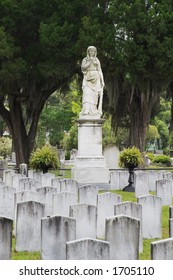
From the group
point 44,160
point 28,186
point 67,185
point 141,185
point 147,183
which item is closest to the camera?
point 28,186

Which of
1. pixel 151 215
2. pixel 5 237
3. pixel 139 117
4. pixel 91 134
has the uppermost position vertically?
pixel 139 117

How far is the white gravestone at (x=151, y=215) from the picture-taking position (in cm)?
824

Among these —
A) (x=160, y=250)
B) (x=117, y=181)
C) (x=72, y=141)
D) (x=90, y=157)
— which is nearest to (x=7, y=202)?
(x=160, y=250)

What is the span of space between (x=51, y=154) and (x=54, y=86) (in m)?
8.17

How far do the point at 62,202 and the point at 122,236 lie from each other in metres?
3.01

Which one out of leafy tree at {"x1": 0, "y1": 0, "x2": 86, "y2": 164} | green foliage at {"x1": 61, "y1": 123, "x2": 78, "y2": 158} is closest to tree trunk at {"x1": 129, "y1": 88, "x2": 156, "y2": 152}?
leafy tree at {"x1": 0, "y1": 0, "x2": 86, "y2": 164}

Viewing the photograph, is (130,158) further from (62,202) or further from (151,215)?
(151,215)

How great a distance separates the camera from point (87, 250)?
5031 millimetres

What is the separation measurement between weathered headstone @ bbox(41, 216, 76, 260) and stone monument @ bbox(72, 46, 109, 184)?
9041mm

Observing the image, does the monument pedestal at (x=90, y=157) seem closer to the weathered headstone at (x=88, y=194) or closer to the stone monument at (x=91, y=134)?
the stone monument at (x=91, y=134)

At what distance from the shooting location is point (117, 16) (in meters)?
20.9

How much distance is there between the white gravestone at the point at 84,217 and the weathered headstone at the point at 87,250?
225 centimetres

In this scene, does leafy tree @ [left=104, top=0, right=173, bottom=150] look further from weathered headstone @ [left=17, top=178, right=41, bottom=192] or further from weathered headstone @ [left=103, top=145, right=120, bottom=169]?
weathered headstone @ [left=17, top=178, right=41, bottom=192]

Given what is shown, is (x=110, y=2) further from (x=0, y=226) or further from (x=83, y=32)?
(x=0, y=226)
